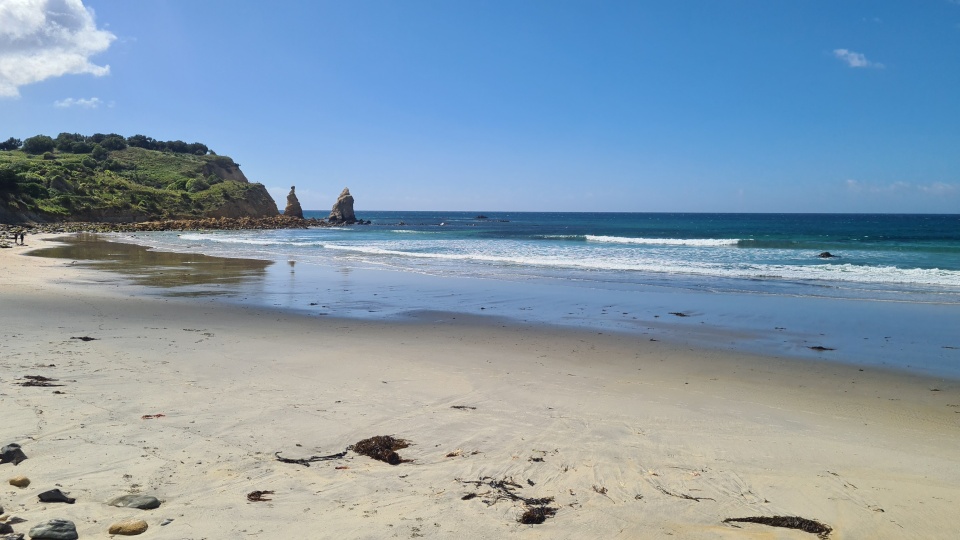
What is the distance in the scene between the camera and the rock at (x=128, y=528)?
10.7 feet

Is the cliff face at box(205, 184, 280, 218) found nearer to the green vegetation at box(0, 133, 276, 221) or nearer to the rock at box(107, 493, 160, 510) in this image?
the green vegetation at box(0, 133, 276, 221)

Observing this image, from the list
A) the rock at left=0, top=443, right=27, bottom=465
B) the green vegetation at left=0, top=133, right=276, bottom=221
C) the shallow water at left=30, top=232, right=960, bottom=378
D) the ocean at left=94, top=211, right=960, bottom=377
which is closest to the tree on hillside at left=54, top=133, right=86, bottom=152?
the green vegetation at left=0, top=133, right=276, bottom=221

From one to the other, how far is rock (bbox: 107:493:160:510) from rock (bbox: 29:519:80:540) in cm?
34

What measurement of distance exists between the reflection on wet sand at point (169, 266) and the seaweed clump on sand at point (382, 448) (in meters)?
12.1

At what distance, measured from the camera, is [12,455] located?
4.11 metres

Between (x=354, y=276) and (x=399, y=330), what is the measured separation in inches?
396

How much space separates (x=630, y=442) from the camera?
520cm

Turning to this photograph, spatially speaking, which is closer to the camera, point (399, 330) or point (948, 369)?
point (948, 369)

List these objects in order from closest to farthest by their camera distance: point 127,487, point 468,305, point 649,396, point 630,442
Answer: point 127,487 < point 630,442 < point 649,396 < point 468,305

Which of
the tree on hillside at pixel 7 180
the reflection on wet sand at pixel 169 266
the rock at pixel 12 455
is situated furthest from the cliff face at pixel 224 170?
the rock at pixel 12 455

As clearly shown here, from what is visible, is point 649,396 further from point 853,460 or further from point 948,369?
point 948,369

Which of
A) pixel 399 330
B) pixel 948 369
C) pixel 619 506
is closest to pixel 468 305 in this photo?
pixel 399 330

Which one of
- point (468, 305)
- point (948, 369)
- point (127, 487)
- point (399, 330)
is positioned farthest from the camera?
point (468, 305)

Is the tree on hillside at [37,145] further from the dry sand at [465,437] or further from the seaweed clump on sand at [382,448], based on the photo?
the seaweed clump on sand at [382,448]
